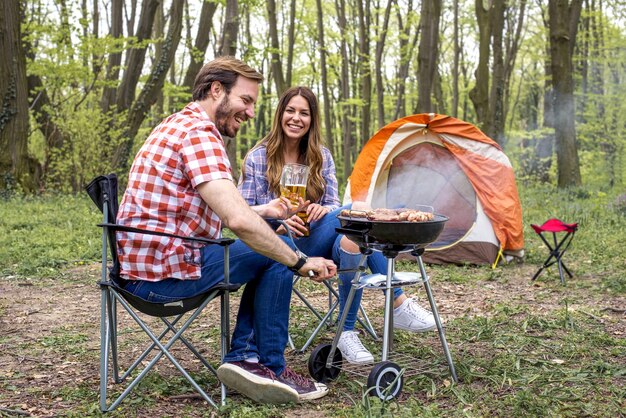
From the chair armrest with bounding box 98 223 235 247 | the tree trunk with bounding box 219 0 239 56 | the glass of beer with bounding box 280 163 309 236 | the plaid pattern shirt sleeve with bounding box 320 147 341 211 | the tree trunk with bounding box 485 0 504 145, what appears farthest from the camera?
the tree trunk with bounding box 485 0 504 145

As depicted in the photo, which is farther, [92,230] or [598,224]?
[598,224]

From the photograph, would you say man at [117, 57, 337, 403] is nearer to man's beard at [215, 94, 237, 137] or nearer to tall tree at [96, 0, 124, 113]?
man's beard at [215, 94, 237, 137]

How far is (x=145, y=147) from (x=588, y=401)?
2.08 metres

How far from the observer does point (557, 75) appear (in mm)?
12430

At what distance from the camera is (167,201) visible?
269cm

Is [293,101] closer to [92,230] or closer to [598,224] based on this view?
[92,230]

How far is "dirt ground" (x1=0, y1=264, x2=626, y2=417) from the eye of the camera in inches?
115

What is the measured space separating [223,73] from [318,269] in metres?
0.90

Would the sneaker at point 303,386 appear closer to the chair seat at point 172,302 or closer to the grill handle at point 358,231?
the chair seat at point 172,302

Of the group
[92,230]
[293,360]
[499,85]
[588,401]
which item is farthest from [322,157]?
[499,85]

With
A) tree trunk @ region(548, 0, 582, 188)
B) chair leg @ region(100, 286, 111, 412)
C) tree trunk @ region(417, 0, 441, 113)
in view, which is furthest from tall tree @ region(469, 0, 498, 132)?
chair leg @ region(100, 286, 111, 412)

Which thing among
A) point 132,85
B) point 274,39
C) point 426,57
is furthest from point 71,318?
point 274,39

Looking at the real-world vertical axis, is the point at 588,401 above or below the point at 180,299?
below

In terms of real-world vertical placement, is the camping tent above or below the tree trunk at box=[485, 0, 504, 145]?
below
